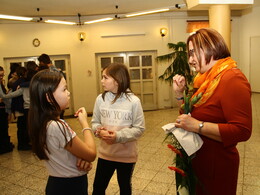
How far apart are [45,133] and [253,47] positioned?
9.31 m

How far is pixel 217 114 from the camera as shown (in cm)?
132

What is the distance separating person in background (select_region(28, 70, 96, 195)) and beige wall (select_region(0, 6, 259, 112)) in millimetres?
6949

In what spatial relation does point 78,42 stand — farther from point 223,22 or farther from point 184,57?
point 223,22

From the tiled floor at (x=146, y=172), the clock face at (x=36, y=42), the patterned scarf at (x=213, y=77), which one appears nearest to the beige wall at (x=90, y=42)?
the clock face at (x=36, y=42)

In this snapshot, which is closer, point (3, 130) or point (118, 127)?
point (118, 127)

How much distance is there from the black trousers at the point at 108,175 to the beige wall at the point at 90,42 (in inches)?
262

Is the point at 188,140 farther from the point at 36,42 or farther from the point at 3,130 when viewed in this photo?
the point at 36,42

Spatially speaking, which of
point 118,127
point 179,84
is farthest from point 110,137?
point 179,84

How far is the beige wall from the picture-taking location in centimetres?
780

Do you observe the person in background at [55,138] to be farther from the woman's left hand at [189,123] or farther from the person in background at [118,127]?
the woman's left hand at [189,123]

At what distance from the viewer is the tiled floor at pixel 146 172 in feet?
9.49

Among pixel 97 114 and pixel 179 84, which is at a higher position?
pixel 179 84

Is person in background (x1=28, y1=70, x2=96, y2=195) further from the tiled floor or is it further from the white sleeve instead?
the tiled floor

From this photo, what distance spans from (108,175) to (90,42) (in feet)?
22.4
